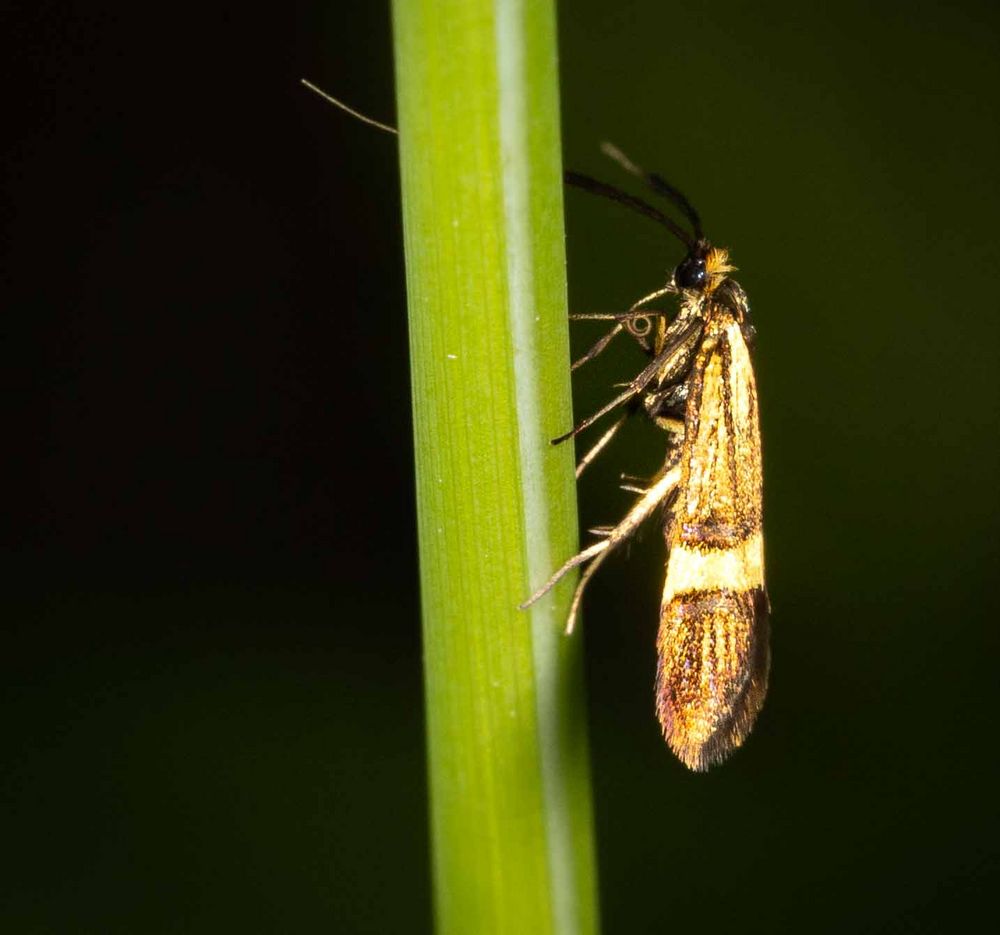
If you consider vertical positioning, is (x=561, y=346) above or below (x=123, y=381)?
below

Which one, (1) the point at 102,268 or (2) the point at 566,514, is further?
(1) the point at 102,268

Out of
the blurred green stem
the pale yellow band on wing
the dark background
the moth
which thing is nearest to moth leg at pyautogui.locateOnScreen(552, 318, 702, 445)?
the moth

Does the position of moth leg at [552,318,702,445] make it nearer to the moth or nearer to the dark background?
the moth

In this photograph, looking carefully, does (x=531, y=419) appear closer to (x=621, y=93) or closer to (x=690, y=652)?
(x=690, y=652)

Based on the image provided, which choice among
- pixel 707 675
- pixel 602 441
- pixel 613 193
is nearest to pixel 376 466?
→ pixel 602 441

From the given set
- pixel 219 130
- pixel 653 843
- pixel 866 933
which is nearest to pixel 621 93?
pixel 219 130

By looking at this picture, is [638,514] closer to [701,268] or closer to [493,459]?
[701,268]
